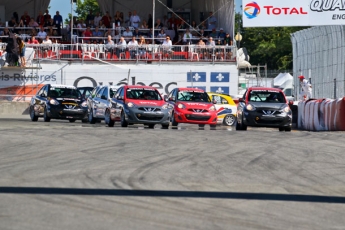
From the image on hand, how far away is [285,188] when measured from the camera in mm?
11031

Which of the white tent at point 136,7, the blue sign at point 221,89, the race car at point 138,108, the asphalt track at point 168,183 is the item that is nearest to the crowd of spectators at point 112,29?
the white tent at point 136,7

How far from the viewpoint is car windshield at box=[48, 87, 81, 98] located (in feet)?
101

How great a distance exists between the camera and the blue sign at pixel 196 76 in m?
39.4

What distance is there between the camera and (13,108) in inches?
1505

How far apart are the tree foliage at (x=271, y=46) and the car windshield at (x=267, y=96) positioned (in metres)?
55.7

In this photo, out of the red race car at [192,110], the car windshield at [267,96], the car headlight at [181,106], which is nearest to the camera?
the car windshield at [267,96]

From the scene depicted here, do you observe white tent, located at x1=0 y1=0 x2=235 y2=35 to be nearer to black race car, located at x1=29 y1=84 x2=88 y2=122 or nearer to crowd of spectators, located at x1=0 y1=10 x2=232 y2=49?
crowd of spectators, located at x1=0 y1=10 x2=232 y2=49

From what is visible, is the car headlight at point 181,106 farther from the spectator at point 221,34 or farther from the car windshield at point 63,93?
the spectator at point 221,34

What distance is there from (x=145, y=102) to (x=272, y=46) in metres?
60.7

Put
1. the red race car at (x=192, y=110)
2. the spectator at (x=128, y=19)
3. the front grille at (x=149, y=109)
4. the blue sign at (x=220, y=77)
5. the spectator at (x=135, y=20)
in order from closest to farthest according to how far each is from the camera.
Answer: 1. the front grille at (x=149, y=109)
2. the red race car at (x=192, y=110)
3. the blue sign at (x=220, y=77)
4. the spectator at (x=135, y=20)
5. the spectator at (x=128, y=19)

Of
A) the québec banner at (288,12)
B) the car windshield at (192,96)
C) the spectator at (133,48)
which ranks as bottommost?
the car windshield at (192,96)

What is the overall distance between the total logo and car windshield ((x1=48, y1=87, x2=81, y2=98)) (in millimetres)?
7902

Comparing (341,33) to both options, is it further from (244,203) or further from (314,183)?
(244,203)

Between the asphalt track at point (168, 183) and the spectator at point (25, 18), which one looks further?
the spectator at point (25, 18)
